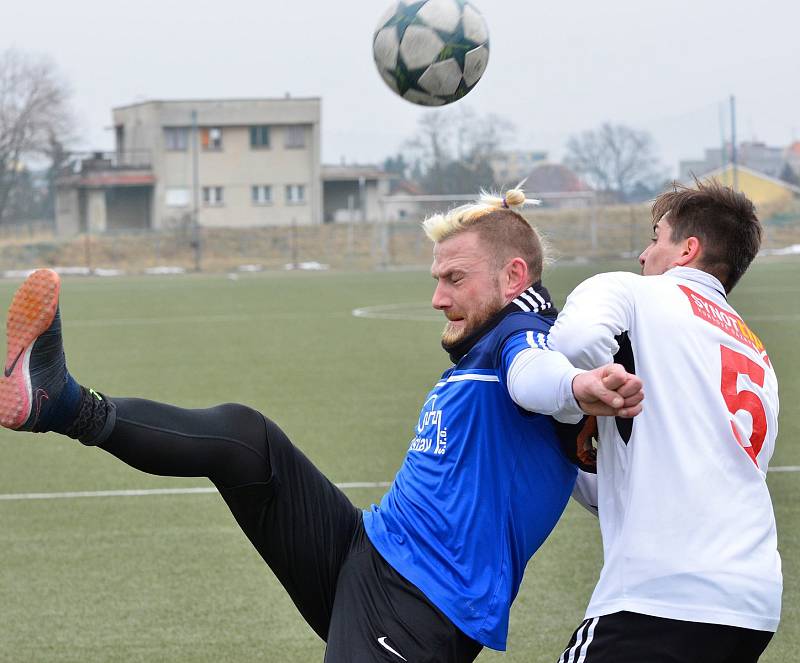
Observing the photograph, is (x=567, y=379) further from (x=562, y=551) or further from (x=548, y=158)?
(x=548, y=158)

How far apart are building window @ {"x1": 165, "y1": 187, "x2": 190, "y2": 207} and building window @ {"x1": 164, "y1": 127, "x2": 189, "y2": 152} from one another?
247 centimetres

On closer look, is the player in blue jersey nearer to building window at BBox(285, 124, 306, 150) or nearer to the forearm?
the forearm

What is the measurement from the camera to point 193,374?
47.2 ft

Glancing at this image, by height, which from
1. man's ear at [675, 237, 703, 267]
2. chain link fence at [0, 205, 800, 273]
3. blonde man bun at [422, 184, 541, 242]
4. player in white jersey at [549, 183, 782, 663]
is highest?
blonde man bun at [422, 184, 541, 242]

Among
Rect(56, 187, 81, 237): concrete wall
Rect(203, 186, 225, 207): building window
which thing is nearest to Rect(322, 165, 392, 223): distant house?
Rect(203, 186, 225, 207): building window

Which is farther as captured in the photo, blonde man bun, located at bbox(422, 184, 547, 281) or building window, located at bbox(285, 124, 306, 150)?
building window, located at bbox(285, 124, 306, 150)

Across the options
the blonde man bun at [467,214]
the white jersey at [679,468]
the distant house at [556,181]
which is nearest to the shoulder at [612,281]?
the white jersey at [679,468]

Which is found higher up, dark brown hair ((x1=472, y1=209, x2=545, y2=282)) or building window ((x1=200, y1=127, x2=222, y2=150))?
dark brown hair ((x1=472, y1=209, x2=545, y2=282))

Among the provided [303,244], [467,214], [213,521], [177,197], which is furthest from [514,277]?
[177,197]

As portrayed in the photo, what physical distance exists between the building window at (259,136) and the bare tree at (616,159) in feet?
76.7

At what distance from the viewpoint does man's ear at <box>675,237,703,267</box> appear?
302cm

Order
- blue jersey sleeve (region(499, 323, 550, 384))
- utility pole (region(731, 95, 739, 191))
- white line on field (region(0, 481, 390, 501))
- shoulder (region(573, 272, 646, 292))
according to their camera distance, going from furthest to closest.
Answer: utility pole (region(731, 95, 739, 191)) < white line on field (region(0, 481, 390, 501)) < blue jersey sleeve (region(499, 323, 550, 384)) < shoulder (region(573, 272, 646, 292))

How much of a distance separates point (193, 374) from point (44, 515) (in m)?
6.97

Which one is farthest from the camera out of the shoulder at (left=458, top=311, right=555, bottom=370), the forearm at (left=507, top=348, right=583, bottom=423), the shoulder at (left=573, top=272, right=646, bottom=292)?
the shoulder at (left=458, top=311, right=555, bottom=370)
